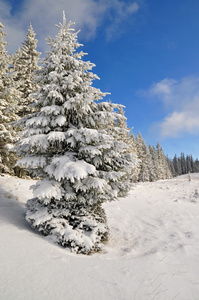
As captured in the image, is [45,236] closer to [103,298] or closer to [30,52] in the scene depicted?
[103,298]

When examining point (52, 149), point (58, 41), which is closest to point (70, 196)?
point (52, 149)

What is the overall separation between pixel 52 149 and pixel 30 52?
56.2ft

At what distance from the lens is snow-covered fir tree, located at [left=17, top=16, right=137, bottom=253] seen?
542cm

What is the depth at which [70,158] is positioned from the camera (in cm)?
611

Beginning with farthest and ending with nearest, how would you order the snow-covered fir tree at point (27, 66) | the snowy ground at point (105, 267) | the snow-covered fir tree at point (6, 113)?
the snow-covered fir tree at point (27, 66) < the snow-covered fir tree at point (6, 113) < the snowy ground at point (105, 267)

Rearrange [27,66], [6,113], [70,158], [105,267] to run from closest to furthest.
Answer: [105,267] < [70,158] < [6,113] < [27,66]

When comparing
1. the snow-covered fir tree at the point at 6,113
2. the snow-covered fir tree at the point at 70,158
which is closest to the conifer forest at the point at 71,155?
the snow-covered fir tree at the point at 70,158

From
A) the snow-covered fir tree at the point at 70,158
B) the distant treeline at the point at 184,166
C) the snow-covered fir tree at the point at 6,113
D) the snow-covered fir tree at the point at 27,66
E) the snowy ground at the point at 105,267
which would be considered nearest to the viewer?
the snowy ground at the point at 105,267

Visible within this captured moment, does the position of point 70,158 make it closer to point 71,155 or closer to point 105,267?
point 71,155

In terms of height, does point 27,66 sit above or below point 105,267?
above

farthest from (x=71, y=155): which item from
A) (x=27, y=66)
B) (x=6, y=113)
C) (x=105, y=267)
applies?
(x=27, y=66)

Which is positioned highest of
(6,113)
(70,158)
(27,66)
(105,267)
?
(27,66)

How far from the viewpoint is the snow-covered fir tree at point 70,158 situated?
542cm

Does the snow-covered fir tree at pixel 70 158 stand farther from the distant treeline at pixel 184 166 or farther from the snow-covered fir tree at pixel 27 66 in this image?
the distant treeline at pixel 184 166
